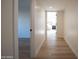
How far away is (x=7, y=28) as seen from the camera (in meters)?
3.13

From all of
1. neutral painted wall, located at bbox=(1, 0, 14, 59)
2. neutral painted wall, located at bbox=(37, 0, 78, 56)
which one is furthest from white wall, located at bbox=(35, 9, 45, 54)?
neutral painted wall, located at bbox=(1, 0, 14, 59)

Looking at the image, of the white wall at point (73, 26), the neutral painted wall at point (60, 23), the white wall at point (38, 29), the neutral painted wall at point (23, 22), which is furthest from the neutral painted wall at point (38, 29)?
the neutral painted wall at point (60, 23)

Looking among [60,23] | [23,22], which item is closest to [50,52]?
[23,22]

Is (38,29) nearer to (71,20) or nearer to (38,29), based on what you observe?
(38,29)

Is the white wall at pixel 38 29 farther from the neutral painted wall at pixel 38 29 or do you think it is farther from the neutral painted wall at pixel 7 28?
the neutral painted wall at pixel 7 28

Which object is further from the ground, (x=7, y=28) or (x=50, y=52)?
(x=7, y=28)

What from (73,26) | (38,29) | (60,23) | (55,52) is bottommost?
(55,52)

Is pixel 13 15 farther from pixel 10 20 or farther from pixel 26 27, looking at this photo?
pixel 26 27

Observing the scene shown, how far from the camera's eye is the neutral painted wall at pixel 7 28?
10.2 ft

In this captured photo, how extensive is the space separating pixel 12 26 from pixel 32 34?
158cm

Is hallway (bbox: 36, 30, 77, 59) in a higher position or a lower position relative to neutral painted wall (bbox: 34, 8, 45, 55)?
lower

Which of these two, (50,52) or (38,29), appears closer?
(50,52)

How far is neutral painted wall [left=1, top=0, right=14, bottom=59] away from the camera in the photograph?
3105 millimetres

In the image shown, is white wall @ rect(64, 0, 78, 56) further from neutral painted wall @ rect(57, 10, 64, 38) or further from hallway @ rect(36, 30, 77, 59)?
neutral painted wall @ rect(57, 10, 64, 38)
